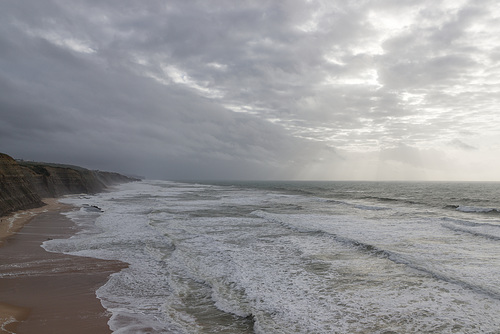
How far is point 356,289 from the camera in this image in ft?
32.5

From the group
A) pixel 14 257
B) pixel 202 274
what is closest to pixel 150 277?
pixel 202 274

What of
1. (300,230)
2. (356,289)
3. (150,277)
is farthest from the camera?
(300,230)

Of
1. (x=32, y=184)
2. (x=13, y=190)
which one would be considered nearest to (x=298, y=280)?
(x=13, y=190)

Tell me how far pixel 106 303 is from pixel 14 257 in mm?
7207

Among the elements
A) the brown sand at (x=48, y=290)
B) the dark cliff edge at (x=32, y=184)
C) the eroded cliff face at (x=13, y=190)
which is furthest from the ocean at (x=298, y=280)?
the dark cliff edge at (x=32, y=184)

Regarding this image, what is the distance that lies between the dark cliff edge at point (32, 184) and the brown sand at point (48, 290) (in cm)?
1413

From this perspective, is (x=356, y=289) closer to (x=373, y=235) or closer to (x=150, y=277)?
(x=150, y=277)

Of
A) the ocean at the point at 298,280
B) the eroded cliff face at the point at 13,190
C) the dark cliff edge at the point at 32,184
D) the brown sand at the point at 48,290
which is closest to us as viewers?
the brown sand at the point at 48,290

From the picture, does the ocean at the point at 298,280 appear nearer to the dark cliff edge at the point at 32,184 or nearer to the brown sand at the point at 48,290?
the brown sand at the point at 48,290

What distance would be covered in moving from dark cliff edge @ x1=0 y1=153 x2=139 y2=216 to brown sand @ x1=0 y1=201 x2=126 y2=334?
46.4 feet

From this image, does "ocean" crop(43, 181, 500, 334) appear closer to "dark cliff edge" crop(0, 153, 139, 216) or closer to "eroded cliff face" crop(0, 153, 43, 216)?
"eroded cliff face" crop(0, 153, 43, 216)

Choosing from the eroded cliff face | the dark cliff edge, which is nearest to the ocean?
the eroded cliff face

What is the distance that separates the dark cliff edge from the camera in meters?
27.2

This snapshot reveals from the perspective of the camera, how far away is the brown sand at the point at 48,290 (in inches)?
282
